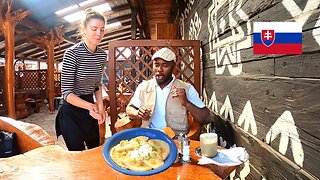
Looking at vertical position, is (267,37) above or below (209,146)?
above

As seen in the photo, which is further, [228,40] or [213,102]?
[213,102]

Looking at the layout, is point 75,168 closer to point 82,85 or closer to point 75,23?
point 82,85

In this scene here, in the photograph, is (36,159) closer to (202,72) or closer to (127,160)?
(127,160)

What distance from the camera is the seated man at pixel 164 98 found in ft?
7.37

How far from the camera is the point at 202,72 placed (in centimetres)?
322

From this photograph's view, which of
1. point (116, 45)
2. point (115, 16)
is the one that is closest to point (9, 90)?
point (115, 16)

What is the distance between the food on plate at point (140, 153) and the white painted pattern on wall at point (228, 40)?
2.83 feet

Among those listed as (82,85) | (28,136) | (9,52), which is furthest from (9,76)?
(28,136)

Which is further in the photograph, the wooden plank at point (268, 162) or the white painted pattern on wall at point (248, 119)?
the white painted pattern on wall at point (248, 119)

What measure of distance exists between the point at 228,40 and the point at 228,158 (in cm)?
112

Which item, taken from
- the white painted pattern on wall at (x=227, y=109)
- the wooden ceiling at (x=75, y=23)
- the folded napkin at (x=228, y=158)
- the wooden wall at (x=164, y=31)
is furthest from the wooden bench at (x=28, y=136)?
the wooden ceiling at (x=75, y=23)

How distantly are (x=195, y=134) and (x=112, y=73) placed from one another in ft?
4.57

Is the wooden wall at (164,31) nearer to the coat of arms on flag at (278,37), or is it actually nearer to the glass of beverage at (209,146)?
the coat of arms on flag at (278,37)

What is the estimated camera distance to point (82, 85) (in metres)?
1.88
